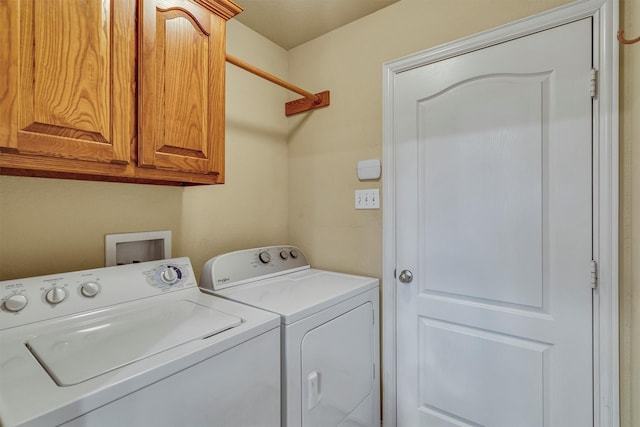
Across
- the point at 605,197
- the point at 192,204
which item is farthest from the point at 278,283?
the point at 605,197

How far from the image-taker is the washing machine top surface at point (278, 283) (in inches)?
49.6

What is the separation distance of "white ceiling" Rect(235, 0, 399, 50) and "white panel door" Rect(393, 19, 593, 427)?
537 mm

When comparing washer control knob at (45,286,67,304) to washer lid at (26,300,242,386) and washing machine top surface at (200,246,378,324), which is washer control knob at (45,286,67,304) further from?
washing machine top surface at (200,246,378,324)

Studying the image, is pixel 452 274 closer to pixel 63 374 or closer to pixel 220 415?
pixel 220 415

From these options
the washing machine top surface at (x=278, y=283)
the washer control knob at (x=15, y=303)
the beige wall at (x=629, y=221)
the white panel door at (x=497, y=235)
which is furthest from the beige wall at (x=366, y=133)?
the washer control knob at (x=15, y=303)

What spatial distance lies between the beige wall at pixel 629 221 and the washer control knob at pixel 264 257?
5.27 ft

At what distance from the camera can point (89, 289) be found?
1119 millimetres

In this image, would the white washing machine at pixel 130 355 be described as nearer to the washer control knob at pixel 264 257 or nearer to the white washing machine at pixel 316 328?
the white washing machine at pixel 316 328

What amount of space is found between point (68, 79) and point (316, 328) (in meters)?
1.22

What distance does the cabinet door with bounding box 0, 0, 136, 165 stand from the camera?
0.83m

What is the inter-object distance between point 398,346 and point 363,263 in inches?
19.9

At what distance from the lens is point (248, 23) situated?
1927 mm

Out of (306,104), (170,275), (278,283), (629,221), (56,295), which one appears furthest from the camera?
(306,104)

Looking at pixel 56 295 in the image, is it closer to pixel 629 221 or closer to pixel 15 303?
pixel 15 303
